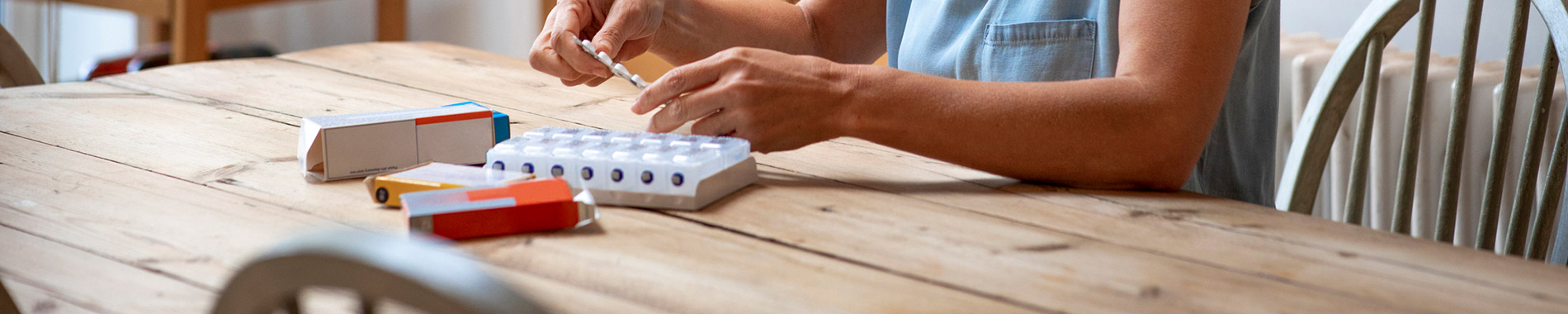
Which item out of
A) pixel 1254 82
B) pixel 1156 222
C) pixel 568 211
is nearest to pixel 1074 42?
pixel 1254 82

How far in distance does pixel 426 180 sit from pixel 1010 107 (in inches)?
14.8

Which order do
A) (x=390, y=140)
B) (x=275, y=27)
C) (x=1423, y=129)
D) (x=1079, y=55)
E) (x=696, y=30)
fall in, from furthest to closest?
1. (x=275, y=27)
2. (x=1423, y=129)
3. (x=696, y=30)
4. (x=1079, y=55)
5. (x=390, y=140)

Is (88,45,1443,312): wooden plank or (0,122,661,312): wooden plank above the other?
(88,45,1443,312): wooden plank

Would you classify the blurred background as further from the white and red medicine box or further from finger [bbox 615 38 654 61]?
the white and red medicine box

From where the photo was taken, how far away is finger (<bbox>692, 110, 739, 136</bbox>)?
75cm

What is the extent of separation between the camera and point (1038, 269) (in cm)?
56

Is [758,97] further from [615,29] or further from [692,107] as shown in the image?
[615,29]

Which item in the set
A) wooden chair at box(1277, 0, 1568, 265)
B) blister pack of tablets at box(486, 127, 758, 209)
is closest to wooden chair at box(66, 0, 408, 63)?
blister pack of tablets at box(486, 127, 758, 209)

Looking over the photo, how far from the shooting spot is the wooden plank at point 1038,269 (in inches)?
20.1

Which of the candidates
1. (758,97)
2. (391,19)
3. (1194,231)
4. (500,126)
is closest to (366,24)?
(391,19)

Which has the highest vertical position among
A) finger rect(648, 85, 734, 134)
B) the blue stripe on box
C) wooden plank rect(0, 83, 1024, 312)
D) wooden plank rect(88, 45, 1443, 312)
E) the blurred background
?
finger rect(648, 85, 734, 134)

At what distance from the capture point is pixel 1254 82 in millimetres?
1038

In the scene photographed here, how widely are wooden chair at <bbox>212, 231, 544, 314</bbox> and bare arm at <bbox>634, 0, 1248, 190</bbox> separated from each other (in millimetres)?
410

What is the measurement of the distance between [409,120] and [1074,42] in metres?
0.56
